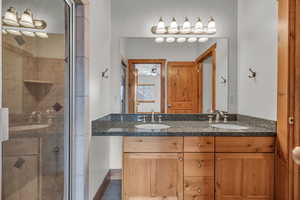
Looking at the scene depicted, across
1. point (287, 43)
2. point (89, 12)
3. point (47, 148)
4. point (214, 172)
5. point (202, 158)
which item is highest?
point (89, 12)

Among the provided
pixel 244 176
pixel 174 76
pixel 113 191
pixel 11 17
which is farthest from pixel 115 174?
pixel 11 17

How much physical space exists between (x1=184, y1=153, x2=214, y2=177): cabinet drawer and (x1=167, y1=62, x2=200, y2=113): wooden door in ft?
2.92

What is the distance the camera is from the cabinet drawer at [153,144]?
209 cm

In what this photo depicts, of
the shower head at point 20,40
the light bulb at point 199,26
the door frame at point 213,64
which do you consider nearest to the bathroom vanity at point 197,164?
the door frame at point 213,64

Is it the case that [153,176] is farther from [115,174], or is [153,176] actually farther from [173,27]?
[173,27]

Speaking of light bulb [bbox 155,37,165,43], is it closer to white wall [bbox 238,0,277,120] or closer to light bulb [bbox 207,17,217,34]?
light bulb [bbox 207,17,217,34]

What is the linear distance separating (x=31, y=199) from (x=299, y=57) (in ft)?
7.46

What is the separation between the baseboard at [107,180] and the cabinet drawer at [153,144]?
0.73 meters

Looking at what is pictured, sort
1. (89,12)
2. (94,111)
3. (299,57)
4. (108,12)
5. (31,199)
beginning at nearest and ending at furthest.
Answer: (31,199) → (299,57) → (89,12) → (94,111) → (108,12)

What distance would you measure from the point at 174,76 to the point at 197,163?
123 centimetres

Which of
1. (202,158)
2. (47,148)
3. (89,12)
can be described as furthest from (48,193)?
(89,12)

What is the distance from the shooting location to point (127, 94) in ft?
9.61

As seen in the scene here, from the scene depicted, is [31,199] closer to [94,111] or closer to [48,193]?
[48,193]

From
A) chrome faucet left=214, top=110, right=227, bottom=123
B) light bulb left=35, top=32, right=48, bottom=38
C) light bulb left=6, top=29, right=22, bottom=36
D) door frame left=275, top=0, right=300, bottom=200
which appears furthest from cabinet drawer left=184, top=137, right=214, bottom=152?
light bulb left=6, top=29, right=22, bottom=36
